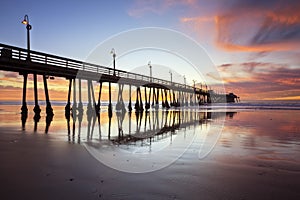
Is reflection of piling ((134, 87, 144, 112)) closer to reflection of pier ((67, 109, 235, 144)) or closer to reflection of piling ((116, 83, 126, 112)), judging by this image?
reflection of piling ((116, 83, 126, 112))

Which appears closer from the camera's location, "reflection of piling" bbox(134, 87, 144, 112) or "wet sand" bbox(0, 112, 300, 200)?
"wet sand" bbox(0, 112, 300, 200)

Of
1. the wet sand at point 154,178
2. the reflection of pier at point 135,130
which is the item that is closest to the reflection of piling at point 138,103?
the reflection of pier at point 135,130

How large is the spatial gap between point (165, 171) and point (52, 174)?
88.4 inches

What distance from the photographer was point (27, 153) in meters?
6.43

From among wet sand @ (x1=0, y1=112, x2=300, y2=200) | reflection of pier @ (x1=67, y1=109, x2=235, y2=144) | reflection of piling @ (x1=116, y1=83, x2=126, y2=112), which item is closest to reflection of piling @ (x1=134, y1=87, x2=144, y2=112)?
reflection of piling @ (x1=116, y1=83, x2=126, y2=112)

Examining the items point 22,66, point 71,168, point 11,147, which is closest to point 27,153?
point 11,147

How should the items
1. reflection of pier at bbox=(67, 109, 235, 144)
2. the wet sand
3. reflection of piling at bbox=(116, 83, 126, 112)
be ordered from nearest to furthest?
the wet sand, reflection of pier at bbox=(67, 109, 235, 144), reflection of piling at bbox=(116, 83, 126, 112)

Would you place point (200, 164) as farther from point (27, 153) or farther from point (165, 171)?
point (27, 153)

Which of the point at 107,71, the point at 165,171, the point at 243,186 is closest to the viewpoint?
the point at 243,186

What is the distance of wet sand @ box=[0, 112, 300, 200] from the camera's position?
357cm

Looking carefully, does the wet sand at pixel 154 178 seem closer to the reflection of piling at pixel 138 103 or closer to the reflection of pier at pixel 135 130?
the reflection of pier at pixel 135 130

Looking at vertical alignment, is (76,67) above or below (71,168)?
above

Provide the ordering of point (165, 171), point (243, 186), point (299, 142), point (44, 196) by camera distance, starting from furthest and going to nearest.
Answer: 1. point (299, 142)
2. point (165, 171)
3. point (243, 186)
4. point (44, 196)

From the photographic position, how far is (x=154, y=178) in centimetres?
439
